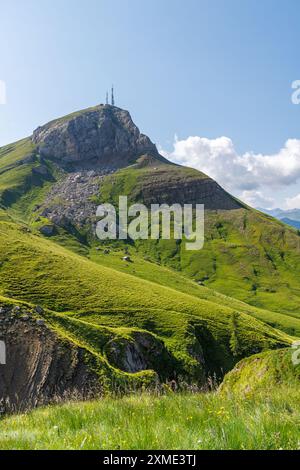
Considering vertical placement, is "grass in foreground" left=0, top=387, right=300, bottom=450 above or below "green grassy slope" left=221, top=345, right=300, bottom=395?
above

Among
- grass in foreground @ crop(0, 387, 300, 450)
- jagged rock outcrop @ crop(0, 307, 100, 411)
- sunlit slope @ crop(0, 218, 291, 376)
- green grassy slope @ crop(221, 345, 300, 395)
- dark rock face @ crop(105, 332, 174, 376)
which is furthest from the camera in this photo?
sunlit slope @ crop(0, 218, 291, 376)

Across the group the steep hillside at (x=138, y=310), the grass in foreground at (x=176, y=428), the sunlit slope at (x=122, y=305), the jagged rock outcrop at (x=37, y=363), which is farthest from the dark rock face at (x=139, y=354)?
the grass in foreground at (x=176, y=428)

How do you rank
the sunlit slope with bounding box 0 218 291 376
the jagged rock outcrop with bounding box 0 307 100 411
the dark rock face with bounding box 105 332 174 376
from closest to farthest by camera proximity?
the jagged rock outcrop with bounding box 0 307 100 411, the dark rock face with bounding box 105 332 174 376, the sunlit slope with bounding box 0 218 291 376

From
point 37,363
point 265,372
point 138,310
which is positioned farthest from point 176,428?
point 138,310

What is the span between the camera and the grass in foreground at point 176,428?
554 centimetres

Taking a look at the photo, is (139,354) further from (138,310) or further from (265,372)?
(265,372)

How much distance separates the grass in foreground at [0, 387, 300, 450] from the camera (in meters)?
5.54

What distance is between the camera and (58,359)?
138 feet

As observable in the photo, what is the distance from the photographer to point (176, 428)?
6.18 meters

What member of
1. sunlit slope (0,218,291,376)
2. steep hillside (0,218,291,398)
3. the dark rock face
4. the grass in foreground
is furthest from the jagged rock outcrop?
sunlit slope (0,218,291,376)

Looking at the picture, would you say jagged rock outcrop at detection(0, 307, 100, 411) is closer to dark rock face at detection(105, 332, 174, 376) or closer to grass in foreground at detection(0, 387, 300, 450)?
dark rock face at detection(105, 332, 174, 376)

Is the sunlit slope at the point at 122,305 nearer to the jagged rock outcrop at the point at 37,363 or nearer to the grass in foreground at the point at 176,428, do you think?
the jagged rock outcrop at the point at 37,363

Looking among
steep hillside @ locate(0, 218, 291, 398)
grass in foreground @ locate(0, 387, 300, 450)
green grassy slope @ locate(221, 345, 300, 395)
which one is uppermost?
grass in foreground @ locate(0, 387, 300, 450)

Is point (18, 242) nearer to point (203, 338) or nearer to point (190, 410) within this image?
point (203, 338)
